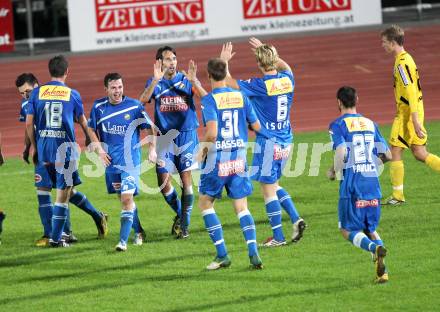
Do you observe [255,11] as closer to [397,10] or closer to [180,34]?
[180,34]

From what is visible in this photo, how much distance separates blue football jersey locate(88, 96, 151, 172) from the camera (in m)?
12.7

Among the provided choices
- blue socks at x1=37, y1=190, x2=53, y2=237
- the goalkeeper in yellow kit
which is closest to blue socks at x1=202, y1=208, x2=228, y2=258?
blue socks at x1=37, y1=190, x2=53, y2=237

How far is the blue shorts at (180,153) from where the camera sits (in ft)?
44.1

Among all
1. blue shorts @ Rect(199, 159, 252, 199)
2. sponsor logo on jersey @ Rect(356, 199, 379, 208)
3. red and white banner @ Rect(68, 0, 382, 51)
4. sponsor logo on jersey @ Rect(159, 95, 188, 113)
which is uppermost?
red and white banner @ Rect(68, 0, 382, 51)

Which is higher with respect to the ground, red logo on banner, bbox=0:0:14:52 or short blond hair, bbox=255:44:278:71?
red logo on banner, bbox=0:0:14:52

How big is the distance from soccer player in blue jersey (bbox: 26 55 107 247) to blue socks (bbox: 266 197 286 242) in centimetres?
231

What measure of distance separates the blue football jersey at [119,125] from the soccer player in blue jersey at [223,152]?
166cm

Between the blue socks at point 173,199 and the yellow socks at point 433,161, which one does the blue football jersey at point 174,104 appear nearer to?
the blue socks at point 173,199

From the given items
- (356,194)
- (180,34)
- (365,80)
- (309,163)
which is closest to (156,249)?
(356,194)

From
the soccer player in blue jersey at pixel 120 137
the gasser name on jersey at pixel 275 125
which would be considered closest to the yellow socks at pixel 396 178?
the gasser name on jersey at pixel 275 125

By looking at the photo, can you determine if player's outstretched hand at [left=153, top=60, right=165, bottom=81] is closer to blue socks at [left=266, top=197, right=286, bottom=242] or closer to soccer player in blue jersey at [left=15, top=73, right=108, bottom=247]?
soccer player in blue jersey at [left=15, top=73, right=108, bottom=247]

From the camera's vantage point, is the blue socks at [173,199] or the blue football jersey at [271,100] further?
the blue socks at [173,199]

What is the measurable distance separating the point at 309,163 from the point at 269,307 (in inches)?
344

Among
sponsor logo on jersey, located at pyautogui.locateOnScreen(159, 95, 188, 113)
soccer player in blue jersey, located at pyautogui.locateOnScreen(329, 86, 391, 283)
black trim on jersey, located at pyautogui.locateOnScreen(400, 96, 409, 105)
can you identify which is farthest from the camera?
black trim on jersey, located at pyautogui.locateOnScreen(400, 96, 409, 105)
